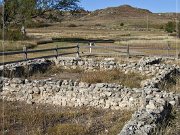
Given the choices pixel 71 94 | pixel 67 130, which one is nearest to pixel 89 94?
pixel 71 94

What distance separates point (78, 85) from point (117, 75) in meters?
5.74

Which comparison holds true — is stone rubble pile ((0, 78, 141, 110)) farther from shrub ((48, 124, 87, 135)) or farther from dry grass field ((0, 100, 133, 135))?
shrub ((48, 124, 87, 135))

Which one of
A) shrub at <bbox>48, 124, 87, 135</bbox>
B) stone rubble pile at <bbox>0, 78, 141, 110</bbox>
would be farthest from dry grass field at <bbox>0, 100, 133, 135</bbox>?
stone rubble pile at <bbox>0, 78, 141, 110</bbox>

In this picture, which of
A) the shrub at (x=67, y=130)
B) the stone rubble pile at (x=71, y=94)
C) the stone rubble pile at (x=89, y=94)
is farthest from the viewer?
the stone rubble pile at (x=71, y=94)

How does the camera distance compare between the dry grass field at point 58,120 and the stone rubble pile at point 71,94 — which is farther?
the stone rubble pile at point 71,94

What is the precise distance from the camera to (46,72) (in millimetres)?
19891

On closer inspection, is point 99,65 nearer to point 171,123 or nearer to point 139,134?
point 171,123

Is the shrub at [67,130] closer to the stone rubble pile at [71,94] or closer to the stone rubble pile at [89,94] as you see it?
the stone rubble pile at [89,94]

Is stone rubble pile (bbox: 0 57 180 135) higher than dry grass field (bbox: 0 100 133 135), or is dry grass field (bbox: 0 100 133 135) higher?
stone rubble pile (bbox: 0 57 180 135)

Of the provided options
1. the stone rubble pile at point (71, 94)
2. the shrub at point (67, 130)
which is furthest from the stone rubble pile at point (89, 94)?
the shrub at point (67, 130)

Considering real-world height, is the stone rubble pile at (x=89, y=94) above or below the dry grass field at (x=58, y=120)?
above

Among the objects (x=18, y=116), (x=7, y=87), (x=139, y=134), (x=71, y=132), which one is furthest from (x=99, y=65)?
(x=139, y=134)

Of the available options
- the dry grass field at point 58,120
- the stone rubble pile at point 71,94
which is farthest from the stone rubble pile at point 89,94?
the dry grass field at point 58,120

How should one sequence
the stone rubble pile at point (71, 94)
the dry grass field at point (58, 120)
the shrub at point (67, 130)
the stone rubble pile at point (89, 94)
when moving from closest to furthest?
the shrub at point (67, 130)
the dry grass field at point (58, 120)
the stone rubble pile at point (89, 94)
the stone rubble pile at point (71, 94)
